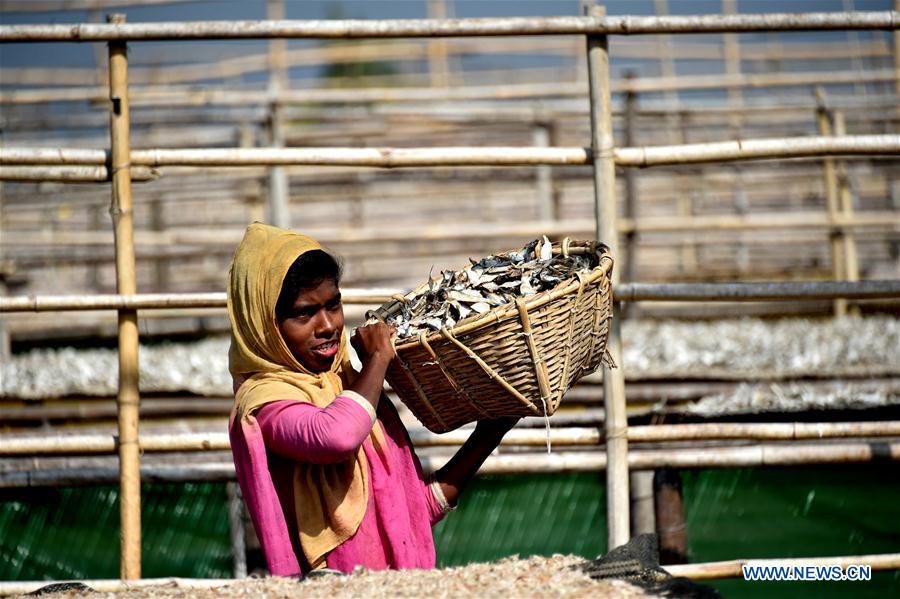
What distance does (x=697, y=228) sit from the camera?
19.3ft

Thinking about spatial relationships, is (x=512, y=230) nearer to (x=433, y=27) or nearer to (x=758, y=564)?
(x=433, y=27)

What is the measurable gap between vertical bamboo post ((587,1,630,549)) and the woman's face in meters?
0.85

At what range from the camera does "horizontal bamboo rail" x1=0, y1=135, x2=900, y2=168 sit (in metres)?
2.51

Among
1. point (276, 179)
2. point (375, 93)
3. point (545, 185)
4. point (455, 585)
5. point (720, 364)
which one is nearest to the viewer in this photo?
point (455, 585)

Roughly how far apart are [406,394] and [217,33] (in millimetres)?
1138

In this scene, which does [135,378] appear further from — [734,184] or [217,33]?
[734,184]

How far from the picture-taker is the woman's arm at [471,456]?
2.05 m

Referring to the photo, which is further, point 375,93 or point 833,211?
point 375,93

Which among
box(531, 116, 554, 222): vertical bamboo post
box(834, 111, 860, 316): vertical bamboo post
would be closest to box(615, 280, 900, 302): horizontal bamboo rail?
box(834, 111, 860, 316): vertical bamboo post

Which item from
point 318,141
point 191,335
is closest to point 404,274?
point 318,141

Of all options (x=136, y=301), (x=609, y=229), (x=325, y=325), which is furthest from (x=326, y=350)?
(x=609, y=229)

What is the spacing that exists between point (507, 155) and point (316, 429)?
1.04m

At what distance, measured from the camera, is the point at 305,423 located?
69.8 inches

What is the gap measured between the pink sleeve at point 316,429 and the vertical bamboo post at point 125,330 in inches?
31.5
